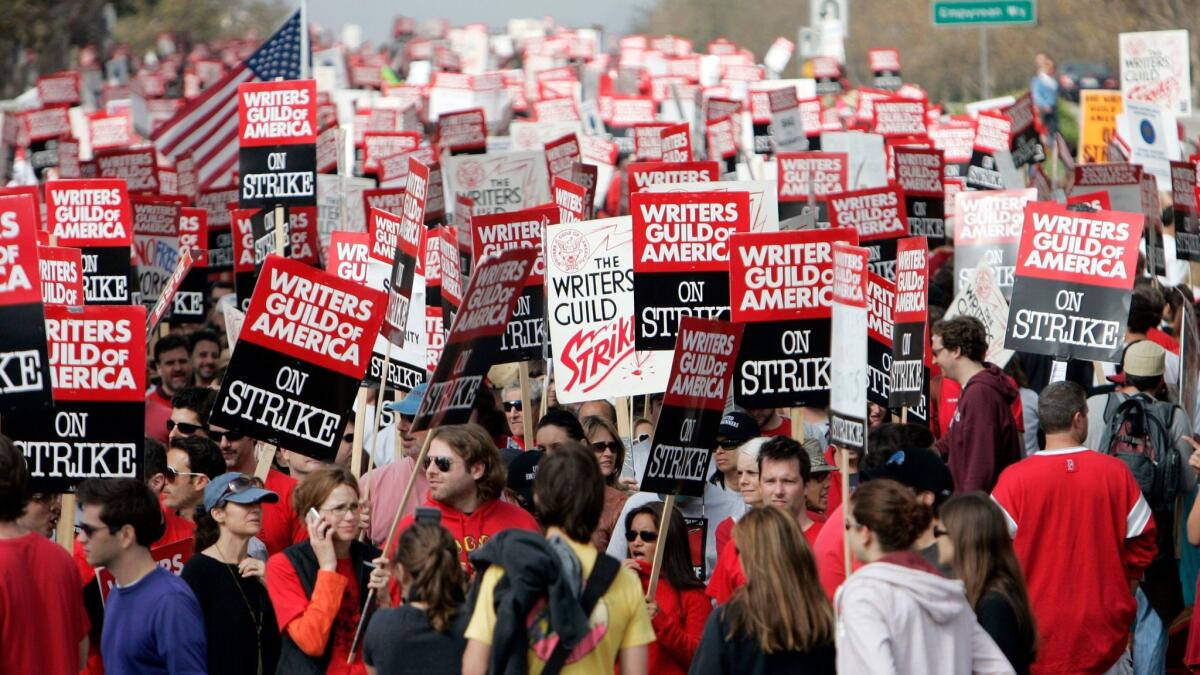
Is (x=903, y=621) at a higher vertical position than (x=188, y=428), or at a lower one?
higher

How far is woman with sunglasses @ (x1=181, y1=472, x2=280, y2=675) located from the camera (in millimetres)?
7125

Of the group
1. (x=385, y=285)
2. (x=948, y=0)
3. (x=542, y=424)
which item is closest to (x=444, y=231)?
(x=385, y=285)

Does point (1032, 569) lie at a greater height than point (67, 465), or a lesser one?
lesser

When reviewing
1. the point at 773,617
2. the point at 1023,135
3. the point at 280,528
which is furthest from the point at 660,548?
the point at 1023,135

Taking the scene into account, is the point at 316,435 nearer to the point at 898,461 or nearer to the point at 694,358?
the point at 694,358

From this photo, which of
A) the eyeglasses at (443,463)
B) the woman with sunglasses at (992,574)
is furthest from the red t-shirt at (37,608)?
the woman with sunglasses at (992,574)

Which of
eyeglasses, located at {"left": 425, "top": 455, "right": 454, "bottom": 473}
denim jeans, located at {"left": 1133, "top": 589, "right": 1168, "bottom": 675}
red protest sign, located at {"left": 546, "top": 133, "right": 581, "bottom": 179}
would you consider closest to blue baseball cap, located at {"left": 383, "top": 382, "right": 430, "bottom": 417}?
eyeglasses, located at {"left": 425, "top": 455, "right": 454, "bottom": 473}

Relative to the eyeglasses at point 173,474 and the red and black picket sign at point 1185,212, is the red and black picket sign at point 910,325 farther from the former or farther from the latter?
the red and black picket sign at point 1185,212

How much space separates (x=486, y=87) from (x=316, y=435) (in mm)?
31571

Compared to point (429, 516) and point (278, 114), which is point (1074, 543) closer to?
point (429, 516)

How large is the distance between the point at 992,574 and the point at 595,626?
132 cm

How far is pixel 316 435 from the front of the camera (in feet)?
28.8

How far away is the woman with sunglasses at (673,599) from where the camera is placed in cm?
752

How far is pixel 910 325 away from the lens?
11516 millimetres
